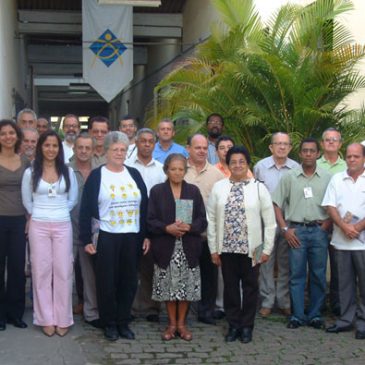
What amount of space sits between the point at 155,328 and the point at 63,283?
105cm

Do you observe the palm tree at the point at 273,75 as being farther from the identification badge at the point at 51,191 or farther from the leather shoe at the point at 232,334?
the identification badge at the point at 51,191

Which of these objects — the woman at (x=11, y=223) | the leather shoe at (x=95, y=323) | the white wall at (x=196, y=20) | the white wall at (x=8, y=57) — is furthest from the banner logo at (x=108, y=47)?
the leather shoe at (x=95, y=323)

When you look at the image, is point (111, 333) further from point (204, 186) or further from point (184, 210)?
point (204, 186)

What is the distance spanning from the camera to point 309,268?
660cm

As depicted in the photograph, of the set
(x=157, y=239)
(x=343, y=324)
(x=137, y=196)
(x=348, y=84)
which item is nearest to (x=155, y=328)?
(x=157, y=239)

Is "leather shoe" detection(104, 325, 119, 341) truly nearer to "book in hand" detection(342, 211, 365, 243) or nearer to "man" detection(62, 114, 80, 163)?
"book in hand" detection(342, 211, 365, 243)

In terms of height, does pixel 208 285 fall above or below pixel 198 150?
below

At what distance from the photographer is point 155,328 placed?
6.41 meters

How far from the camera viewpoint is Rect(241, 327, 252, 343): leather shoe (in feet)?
19.7

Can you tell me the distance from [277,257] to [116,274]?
192 cm

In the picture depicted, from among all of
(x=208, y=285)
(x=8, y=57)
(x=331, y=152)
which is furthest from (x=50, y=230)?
(x=8, y=57)

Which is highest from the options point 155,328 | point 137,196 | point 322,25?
point 322,25

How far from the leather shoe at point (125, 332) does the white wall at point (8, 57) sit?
22.8 feet

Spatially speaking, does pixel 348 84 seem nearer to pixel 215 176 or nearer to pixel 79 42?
pixel 215 176
